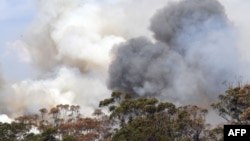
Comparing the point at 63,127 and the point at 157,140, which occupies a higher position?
the point at 63,127

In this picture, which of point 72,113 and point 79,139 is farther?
point 72,113

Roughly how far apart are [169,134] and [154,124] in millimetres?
1993

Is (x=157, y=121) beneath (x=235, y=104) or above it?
beneath

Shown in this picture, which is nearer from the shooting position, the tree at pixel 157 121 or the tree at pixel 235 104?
the tree at pixel 157 121

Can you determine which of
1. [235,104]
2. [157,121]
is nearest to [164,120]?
[157,121]

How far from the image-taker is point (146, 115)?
142 ft

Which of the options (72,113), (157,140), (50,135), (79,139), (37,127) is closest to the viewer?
(157,140)

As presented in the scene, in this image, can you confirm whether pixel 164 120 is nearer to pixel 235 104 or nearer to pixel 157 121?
pixel 157 121

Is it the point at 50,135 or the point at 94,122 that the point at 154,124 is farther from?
the point at 94,122

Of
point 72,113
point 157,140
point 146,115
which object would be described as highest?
point 72,113

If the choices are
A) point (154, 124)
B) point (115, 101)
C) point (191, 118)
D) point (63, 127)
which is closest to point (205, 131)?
point (191, 118)

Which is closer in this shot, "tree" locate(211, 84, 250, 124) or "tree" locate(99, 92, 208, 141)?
"tree" locate(99, 92, 208, 141)

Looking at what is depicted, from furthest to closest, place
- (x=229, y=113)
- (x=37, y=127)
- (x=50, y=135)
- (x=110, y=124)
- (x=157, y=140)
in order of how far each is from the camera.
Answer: (x=37, y=127) < (x=110, y=124) < (x=50, y=135) < (x=229, y=113) < (x=157, y=140)

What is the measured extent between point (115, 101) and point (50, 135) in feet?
25.7
